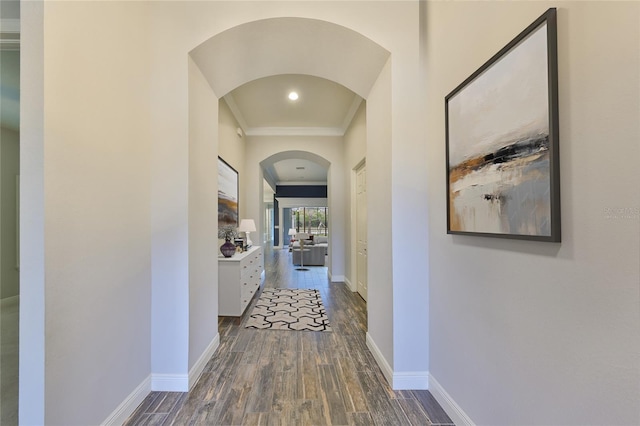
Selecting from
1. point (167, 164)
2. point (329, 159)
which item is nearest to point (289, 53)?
point (167, 164)

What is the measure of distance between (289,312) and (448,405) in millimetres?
2464

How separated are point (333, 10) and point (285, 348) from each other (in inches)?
119

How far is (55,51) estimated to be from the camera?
134 centimetres

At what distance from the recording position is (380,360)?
96.4 inches

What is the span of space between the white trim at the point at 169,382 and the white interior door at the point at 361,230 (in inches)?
115

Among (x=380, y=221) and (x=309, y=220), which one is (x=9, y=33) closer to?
(x=380, y=221)

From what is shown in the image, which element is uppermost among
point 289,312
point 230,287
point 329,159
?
point 329,159

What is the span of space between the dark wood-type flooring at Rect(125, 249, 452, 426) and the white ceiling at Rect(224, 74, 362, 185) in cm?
318

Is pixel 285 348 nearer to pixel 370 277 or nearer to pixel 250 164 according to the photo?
pixel 370 277

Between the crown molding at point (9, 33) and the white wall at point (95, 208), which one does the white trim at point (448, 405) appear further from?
the crown molding at point (9, 33)

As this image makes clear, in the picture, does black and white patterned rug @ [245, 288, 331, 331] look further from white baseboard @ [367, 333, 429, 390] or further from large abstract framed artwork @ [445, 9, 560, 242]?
large abstract framed artwork @ [445, 9, 560, 242]

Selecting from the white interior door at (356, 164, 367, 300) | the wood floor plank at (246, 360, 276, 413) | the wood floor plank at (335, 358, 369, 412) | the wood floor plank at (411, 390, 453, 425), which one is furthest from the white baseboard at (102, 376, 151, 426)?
the white interior door at (356, 164, 367, 300)

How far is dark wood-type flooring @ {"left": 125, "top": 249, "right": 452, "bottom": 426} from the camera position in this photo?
184 cm

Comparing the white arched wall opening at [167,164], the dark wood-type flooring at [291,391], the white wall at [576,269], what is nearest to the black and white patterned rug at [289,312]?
the dark wood-type flooring at [291,391]
